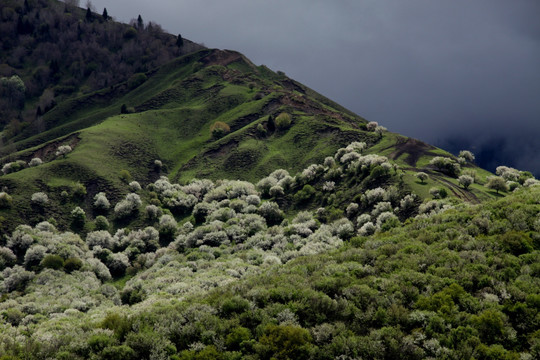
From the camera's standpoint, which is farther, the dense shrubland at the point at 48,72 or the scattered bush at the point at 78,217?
the dense shrubland at the point at 48,72

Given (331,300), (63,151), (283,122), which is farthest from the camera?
(283,122)

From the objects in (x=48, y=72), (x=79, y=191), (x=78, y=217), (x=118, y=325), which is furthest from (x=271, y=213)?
(x=48, y=72)

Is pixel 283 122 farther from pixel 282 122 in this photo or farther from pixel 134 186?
pixel 134 186

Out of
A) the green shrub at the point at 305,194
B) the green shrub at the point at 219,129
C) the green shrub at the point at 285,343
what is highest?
the green shrub at the point at 219,129

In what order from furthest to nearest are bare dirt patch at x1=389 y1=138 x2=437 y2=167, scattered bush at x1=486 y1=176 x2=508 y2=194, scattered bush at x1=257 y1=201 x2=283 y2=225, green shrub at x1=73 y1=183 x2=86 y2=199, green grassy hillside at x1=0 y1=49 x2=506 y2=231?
bare dirt patch at x1=389 y1=138 x2=437 y2=167
green grassy hillside at x1=0 y1=49 x2=506 y2=231
green shrub at x1=73 y1=183 x2=86 y2=199
scattered bush at x1=257 y1=201 x2=283 y2=225
scattered bush at x1=486 y1=176 x2=508 y2=194

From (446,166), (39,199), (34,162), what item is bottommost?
(39,199)

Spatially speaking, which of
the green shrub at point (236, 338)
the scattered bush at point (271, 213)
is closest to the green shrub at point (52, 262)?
the scattered bush at point (271, 213)

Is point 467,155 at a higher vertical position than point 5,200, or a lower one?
higher

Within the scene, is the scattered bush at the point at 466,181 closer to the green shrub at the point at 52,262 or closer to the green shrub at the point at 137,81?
the green shrub at the point at 52,262

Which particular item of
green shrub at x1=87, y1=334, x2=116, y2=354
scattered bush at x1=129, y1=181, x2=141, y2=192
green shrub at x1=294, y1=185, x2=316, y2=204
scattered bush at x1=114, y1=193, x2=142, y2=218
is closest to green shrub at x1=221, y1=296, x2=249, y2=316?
green shrub at x1=87, y1=334, x2=116, y2=354

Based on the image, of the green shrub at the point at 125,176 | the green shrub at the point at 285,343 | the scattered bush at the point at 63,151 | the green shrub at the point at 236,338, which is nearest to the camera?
the green shrub at the point at 285,343

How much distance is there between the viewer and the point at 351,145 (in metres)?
90.5

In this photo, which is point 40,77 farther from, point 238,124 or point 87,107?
point 238,124

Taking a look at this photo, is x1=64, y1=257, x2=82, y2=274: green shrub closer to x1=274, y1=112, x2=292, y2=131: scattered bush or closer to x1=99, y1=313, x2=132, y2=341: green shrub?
x1=99, y1=313, x2=132, y2=341: green shrub
